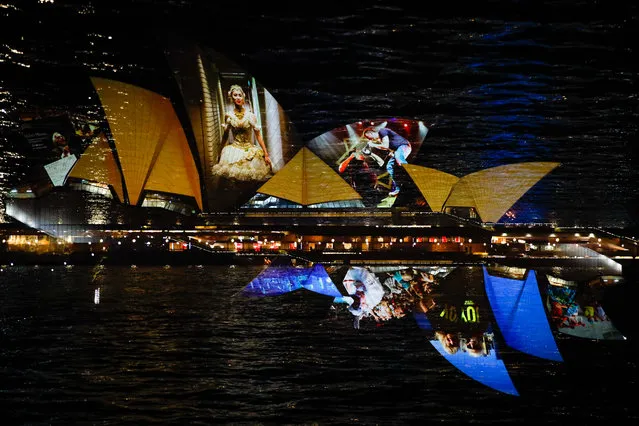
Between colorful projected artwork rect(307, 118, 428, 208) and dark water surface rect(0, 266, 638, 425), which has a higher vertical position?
colorful projected artwork rect(307, 118, 428, 208)

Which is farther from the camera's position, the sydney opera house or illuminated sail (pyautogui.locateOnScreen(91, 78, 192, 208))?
the sydney opera house

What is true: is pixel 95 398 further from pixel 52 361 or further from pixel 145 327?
pixel 145 327

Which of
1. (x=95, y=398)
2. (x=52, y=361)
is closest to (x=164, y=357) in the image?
(x=52, y=361)

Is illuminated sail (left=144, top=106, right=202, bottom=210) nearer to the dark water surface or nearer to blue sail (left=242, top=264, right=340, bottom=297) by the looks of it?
blue sail (left=242, top=264, right=340, bottom=297)

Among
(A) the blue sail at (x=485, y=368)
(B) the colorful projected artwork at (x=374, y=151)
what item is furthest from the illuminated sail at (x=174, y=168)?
(A) the blue sail at (x=485, y=368)

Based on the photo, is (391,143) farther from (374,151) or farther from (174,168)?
(174,168)

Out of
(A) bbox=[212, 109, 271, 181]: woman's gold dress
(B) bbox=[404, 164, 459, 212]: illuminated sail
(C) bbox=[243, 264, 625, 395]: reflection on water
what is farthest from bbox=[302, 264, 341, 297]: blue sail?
(B) bbox=[404, 164, 459, 212]: illuminated sail

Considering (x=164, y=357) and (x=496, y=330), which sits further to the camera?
(x=496, y=330)
